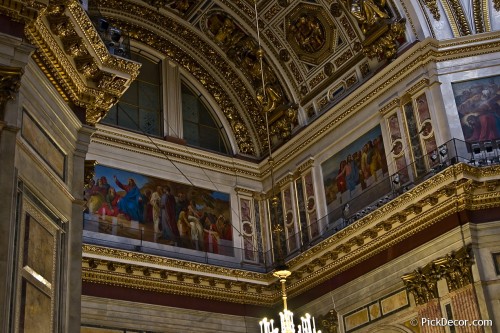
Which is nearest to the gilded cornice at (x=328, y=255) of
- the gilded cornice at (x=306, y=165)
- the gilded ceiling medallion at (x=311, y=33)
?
the gilded cornice at (x=306, y=165)

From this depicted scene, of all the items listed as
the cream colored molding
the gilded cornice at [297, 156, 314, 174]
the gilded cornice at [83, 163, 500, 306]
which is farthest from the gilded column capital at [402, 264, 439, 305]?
the cream colored molding

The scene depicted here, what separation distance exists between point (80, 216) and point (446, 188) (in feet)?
22.9

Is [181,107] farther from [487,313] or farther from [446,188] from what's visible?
[487,313]

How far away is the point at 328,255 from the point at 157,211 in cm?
370

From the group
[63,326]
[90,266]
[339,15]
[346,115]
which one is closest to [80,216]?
[63,326]

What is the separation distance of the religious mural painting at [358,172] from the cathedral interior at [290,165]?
35mm

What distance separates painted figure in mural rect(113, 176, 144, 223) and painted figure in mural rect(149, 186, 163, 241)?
0.27m

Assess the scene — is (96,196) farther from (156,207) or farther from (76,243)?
(76,243)

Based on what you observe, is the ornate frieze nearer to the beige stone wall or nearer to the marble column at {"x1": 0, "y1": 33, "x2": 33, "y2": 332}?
the beige stone wall

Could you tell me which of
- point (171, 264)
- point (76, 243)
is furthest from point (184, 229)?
point (76, 243)

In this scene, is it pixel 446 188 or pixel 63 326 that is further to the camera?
pixel 446 188

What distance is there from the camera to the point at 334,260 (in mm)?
15336

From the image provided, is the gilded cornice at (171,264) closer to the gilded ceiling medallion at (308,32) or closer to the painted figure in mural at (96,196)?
the painted figure in mural at (96,196)

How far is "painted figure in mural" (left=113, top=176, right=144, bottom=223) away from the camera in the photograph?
632 inches
